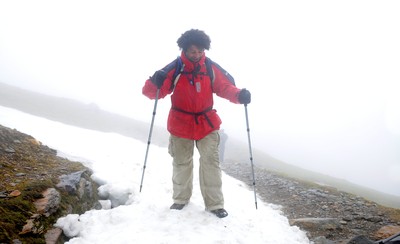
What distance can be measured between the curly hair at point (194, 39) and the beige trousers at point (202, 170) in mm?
2101

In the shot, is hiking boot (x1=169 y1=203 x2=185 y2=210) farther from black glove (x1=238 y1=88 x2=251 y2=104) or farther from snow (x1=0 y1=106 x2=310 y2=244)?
black glove (x1=238 y1=88 x2=251 y2=104)

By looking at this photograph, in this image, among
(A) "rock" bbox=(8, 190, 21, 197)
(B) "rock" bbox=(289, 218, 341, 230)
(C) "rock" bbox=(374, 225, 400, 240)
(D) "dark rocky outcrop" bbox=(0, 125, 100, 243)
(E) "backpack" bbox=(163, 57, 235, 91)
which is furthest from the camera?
(B) "rock" bbox=(289, 218, 341, 230)

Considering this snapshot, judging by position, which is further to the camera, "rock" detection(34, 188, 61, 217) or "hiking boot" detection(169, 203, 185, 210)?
"hiking boot" detection(169, 203, 185, 210)

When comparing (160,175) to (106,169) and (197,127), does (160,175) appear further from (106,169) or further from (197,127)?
(197,127)

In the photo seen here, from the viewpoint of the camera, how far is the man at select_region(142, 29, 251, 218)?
6.54 metres

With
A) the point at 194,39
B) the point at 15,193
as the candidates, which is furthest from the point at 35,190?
the point at 194,39

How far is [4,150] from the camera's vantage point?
6934 mm

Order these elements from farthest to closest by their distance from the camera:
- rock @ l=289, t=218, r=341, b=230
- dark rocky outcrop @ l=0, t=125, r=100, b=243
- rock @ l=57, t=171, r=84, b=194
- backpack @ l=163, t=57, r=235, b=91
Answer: rock @ l=289, t=218, r=341, b=230 → backpack @ l=163, t=57, r=235, b=91 → rock @ l=57, t=171, r=84, b=194 → dark rocky outcrop @ l=0, t=125, r=100, b=243

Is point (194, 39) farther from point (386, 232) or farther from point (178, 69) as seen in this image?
point (386, 232)

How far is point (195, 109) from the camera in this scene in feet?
21.7

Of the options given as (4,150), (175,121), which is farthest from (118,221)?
(4,150)

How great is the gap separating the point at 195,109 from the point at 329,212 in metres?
5.63

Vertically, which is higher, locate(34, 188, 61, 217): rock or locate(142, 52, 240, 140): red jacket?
locate(142, 52, 240, 140): red jacket

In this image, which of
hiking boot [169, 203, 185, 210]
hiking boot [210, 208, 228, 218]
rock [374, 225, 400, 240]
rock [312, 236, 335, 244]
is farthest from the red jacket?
rock [374, 225, 400, 240]
